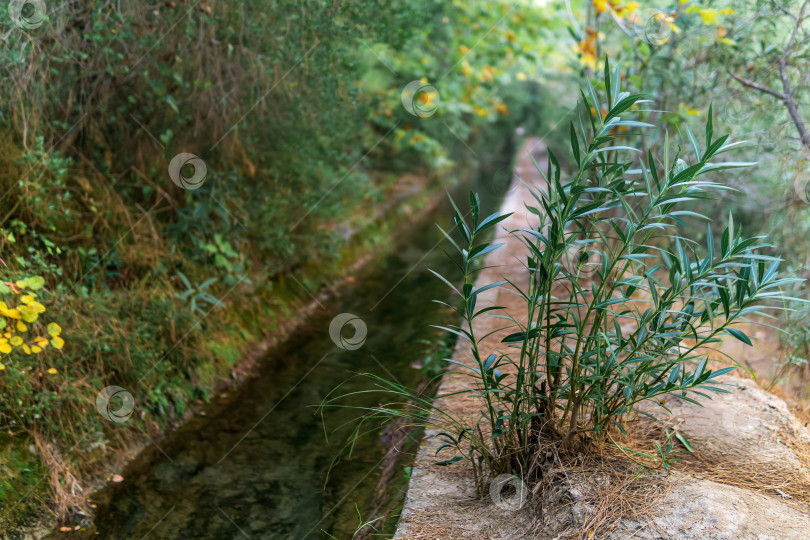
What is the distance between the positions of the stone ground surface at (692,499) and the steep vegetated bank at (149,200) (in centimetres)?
191

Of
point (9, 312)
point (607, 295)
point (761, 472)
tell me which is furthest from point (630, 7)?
point (9, 312)

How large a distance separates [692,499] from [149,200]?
435cm

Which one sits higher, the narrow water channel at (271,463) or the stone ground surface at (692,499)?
the stone ground surface at (692,499)

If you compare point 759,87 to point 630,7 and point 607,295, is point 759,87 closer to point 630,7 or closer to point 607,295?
point 630,7

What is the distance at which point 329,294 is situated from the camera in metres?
6.72

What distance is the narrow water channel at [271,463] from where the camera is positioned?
3186 mm

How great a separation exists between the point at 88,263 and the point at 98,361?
0.87 m

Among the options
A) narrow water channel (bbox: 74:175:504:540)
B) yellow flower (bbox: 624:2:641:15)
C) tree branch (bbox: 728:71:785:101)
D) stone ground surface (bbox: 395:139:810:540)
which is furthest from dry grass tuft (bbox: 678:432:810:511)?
yellow flower (bbox: 624:2:641:15)

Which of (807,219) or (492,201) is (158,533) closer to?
(807,219)

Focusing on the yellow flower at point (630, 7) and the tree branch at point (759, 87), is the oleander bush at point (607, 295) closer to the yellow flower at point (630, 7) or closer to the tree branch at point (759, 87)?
the tree branch at point (759, 87)

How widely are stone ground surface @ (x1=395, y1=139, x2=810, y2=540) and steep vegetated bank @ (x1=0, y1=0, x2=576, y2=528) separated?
6.27 ft

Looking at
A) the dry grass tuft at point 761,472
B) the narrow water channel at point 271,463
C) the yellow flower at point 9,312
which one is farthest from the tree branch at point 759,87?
the yellow flower at point 9,312

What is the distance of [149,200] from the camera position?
4.90m

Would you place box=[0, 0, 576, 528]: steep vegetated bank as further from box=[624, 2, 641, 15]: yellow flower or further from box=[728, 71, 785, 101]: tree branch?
box=[728, 71, 785, 101]: tree branch
